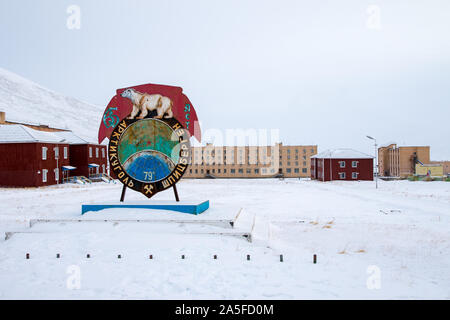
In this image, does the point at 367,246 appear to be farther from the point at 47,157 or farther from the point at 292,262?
the point at 47,157

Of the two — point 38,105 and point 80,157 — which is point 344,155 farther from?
point 38,105

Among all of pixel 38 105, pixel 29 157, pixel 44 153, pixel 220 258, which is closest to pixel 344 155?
pixel 44 153

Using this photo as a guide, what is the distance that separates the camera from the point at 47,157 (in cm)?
4103

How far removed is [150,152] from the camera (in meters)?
14.9

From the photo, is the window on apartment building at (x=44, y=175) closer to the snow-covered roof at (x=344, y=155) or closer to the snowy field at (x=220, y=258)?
the snowy field at (x=220, y=258)

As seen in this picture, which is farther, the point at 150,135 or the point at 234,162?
the point at 234,162

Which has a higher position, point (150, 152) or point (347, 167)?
point (150, 152)

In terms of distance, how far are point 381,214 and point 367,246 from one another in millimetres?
7837

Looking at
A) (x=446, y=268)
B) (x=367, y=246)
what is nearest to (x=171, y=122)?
(x=367, y=246)

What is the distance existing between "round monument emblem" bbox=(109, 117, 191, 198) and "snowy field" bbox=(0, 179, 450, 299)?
5.75 feet

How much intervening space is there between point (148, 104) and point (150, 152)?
2245 mm

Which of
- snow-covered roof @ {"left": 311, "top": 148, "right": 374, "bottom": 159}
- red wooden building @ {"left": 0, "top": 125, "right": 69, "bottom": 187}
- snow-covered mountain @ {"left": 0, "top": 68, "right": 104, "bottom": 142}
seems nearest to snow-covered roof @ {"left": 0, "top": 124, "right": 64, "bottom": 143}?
red wooden building @ {"left": 0, "top": 125, "right": 69, "bottom": 187}

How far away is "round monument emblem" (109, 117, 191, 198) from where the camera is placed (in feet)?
48.5

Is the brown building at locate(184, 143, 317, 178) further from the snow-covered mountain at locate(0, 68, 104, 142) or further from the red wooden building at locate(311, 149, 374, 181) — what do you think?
the snow-covered mountain at locate(0, 68, 104, 142)
